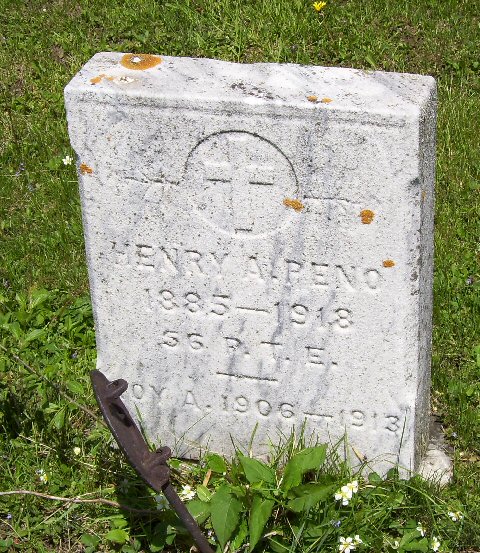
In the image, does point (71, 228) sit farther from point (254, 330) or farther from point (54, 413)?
point (254, 330)

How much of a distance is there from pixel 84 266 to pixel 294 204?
1822 mm

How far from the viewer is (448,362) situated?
379 cm

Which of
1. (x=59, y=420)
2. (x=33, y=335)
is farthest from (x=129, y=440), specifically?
(x=33, y=335)

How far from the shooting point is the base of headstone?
327cm

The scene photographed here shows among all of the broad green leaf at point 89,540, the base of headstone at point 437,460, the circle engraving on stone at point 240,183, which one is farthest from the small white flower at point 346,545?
the circle engraving on stone at point 240,183

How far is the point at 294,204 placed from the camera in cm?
278

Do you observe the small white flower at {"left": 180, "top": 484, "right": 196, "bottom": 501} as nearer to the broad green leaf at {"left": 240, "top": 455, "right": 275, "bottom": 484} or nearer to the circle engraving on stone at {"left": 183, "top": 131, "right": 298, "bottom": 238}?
the broad green leaf at {"left": 240, "top": 455, "right": 275, "bottom": 484}

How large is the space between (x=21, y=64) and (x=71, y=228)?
1.61m

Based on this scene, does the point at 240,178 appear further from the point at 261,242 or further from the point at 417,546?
the point at 417,546

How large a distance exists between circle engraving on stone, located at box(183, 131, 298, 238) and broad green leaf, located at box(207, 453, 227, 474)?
0.84m

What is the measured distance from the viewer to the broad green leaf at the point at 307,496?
2938 millimetres

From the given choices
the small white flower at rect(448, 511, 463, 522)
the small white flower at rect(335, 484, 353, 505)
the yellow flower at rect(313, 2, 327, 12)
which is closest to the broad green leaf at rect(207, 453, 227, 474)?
the small white flower at rect(335, 484, 353, 505)

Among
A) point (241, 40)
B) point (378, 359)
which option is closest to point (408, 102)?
point (378, 359)

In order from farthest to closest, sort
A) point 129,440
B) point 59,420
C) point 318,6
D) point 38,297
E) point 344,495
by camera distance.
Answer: point 318,6, point 38,297, point 59,420, point 344,495, point 129,440
